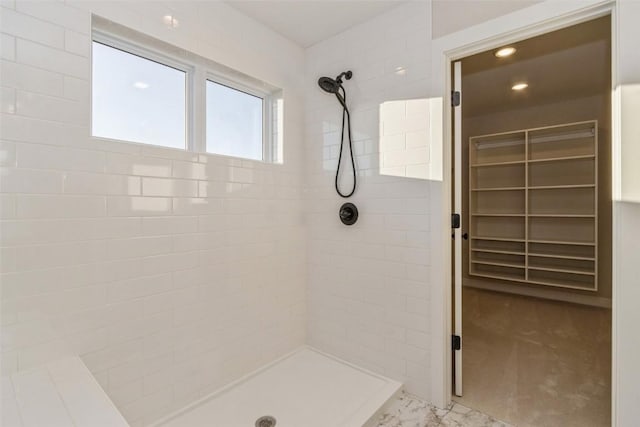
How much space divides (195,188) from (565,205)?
4.37 metres

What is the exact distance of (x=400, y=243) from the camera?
2.09m

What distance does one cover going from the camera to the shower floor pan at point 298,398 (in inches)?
68.2

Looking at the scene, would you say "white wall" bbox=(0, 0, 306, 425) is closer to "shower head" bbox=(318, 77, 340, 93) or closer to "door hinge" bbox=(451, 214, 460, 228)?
"shower head" bbox=(318, 77, 340, 93)

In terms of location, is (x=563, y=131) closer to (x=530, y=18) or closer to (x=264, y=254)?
(x=530, y=18)

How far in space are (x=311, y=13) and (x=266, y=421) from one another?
8.32 ft

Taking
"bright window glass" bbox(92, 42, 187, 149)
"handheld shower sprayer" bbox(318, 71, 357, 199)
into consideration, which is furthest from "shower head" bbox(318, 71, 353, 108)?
"bright window glass" bbox(92, 42, 187, 149)

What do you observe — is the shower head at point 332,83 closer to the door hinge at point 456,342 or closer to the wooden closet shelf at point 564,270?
the door hinge at point 456,342

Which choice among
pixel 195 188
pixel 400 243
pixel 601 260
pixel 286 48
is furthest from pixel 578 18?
pixel 601 260

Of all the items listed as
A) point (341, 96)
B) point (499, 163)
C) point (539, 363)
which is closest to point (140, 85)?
point (341, 96)

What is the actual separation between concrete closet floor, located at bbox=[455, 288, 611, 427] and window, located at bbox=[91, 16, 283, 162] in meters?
2.22

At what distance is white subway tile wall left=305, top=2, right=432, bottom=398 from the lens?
6.58 ft

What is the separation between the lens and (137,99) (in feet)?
5.77

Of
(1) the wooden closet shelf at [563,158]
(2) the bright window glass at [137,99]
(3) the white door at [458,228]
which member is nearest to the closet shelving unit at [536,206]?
(1) the wooden closet shelf at [563,158]

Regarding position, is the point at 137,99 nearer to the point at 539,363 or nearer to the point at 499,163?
the point at 539,363
